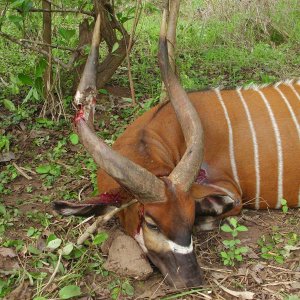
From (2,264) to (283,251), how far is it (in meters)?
1.59

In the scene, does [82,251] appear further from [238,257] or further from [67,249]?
[238,257]

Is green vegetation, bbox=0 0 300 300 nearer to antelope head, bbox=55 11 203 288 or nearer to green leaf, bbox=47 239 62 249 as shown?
green leaf, bbox=47 239 62 249

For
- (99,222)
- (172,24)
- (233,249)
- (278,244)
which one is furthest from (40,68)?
(278,244)

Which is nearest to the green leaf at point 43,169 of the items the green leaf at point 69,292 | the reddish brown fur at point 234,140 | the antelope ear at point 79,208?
the reddish brown fur at point 234,140

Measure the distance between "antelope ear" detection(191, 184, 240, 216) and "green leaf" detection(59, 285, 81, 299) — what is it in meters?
0.83

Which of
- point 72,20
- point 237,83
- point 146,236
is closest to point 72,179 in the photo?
point 146,236

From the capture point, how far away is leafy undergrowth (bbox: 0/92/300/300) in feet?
9.25

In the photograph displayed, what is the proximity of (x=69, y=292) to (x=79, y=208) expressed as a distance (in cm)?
44

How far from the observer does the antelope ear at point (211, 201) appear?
311cm

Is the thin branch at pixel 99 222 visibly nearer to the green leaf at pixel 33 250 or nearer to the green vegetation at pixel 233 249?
the green leaf at pixel 33 250

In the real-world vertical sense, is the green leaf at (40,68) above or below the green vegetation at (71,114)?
above

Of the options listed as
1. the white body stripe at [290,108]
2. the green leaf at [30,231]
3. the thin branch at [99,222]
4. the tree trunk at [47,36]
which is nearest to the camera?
the thin branch at [99,222]

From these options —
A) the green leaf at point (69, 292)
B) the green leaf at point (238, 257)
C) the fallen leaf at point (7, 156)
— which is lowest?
the green leaf at point (238, 257)

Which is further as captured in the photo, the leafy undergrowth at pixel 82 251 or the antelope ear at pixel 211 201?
the antelope ear at pixel 211 201
